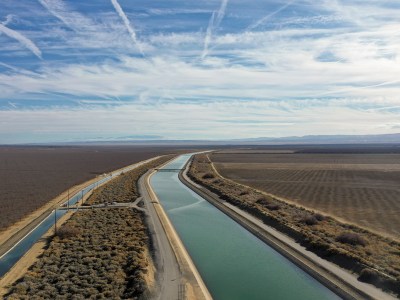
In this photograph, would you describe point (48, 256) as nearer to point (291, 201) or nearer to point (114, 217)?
point (114, 217)

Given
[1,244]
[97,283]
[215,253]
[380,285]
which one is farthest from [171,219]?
[380,285]

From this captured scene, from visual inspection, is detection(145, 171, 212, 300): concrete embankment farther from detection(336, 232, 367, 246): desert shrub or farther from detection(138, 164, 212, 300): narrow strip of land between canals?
detection(336, 232, 367, 246): desert shrub

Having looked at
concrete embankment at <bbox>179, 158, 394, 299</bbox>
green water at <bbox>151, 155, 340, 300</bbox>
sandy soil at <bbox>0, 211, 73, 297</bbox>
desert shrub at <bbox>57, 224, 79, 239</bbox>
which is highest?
desert shrub at <bbox>57, 224, 79, 239</bbox>

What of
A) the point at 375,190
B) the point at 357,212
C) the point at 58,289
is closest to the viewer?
the point at 58,289

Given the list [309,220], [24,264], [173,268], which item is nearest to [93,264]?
[24,264]

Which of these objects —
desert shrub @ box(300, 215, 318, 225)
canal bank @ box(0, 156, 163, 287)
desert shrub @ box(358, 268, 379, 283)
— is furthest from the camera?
desert shrub @ box(300, 215, 318, 225)

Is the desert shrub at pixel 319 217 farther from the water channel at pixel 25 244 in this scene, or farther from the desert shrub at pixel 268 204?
the water channel at pixel 25 244

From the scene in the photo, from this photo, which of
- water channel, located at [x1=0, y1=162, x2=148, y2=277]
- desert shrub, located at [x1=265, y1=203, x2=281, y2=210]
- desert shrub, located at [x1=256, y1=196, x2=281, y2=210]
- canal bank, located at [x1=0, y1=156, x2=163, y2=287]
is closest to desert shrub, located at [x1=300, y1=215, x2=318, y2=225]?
desert shrub, located at [x1=265, y1=203, x2=281, y2=210]
